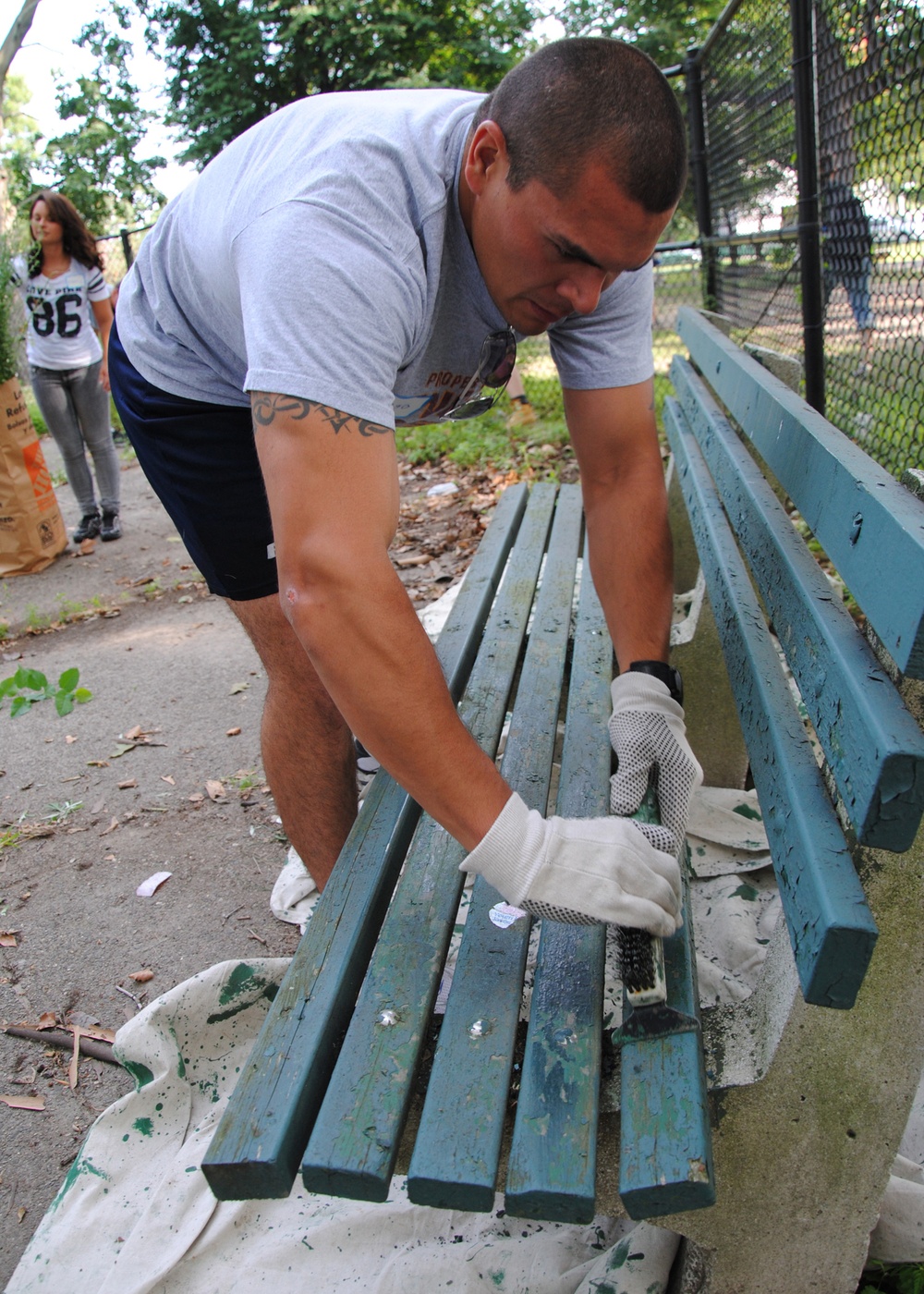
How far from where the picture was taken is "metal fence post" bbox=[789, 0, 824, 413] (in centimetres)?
315

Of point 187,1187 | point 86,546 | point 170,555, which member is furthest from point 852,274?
point 86,546

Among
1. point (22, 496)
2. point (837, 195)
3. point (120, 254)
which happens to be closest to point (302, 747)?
point (837, 195)

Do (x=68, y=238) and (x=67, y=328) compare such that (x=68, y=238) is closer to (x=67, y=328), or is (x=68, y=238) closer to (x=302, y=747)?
(x=67, y=328)

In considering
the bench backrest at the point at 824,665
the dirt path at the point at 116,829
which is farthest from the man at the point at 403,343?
the dirt path at the point at 116,829

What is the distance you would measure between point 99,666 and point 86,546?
2015 mm

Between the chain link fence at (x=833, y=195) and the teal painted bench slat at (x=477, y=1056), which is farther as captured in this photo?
the chain link fence at (x=833, y=195)

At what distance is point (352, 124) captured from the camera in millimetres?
1543

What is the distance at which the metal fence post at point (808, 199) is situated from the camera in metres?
3.15

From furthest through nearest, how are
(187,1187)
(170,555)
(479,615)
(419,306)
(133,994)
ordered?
(170,555) < (479,615) < (133,994) < (187,1187) < (419,306)

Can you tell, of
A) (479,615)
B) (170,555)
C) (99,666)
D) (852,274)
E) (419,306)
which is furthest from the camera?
(170,555)

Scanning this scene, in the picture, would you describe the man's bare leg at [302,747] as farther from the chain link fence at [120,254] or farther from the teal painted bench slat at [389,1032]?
the chain link fence at [120,254]

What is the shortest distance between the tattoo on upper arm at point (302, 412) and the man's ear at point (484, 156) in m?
0.49

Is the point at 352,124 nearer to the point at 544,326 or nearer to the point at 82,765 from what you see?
the point at 544,326

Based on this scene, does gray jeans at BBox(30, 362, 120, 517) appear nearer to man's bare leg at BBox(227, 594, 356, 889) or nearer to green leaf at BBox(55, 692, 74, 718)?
green leaf at BBox(55, 692, 74, 718)
